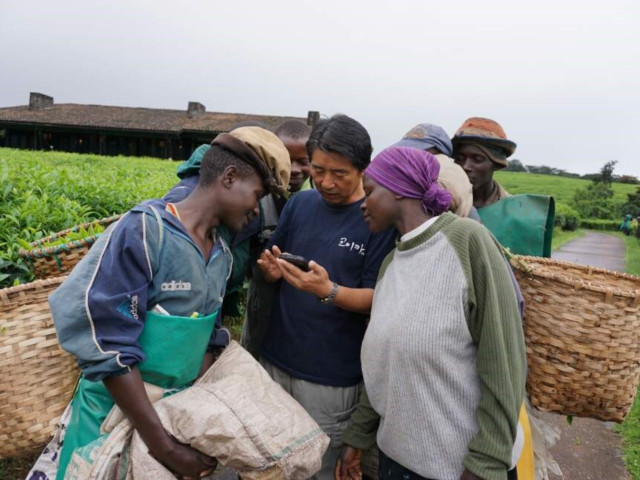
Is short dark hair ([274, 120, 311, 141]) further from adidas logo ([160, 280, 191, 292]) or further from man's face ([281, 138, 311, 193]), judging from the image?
adidas logo ([160, 280, 191, 292])

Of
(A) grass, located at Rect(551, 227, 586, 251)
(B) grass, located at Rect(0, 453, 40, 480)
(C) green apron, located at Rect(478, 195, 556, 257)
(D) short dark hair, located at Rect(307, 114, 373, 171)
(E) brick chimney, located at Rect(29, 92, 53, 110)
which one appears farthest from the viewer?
(E) brick chimney, located at Rect(29, 92, 53, 110)

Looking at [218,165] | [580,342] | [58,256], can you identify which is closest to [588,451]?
[580,342]

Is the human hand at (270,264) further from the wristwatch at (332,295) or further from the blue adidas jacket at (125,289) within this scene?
the blue adidas jacket at (125,289)

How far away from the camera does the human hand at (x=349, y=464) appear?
6.39 ft

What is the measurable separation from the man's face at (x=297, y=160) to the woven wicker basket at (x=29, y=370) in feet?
6.76

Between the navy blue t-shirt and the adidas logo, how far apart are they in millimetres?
721

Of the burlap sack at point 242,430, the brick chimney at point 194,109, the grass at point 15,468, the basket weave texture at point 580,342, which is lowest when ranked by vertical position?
the grass at point 15,468

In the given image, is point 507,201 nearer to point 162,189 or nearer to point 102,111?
point 162,189

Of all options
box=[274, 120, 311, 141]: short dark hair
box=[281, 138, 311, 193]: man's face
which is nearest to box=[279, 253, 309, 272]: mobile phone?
box=[281, 138, 311, 193]: man's face

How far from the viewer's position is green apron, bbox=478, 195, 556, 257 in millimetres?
2434

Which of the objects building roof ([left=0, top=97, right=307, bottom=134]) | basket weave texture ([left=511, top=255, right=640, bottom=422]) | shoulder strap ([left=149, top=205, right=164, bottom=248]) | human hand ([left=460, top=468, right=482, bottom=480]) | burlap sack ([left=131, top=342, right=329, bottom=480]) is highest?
building roof ([left=0, top=97, right=307, bottom=134])

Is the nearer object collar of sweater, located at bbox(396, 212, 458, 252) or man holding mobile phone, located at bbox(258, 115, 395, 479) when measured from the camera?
collar of sweater, located at bbox(396, 212, 458, 252)

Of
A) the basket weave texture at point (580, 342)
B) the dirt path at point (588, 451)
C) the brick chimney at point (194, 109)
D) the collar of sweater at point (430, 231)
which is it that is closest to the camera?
the collar of sweater at point (430, 231)

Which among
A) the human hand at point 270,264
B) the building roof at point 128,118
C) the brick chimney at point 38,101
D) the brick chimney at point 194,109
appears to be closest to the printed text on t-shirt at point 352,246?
the human hand at point 270,264
